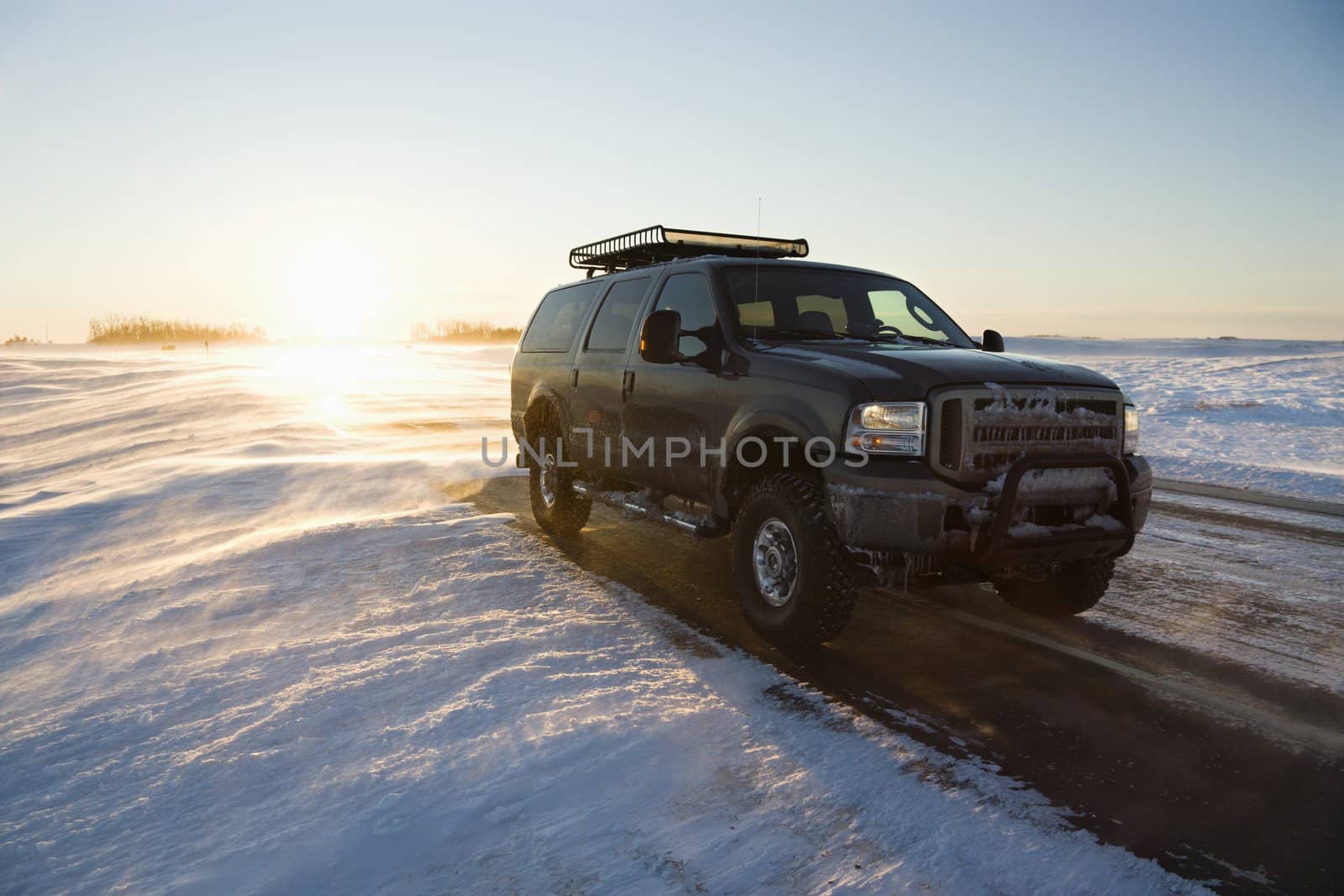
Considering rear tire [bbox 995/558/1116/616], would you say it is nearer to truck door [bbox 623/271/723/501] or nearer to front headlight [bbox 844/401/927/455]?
front headlight [bbox 844/401/927/455]

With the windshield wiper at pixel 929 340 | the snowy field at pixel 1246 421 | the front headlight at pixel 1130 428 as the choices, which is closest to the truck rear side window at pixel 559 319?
the windshield wiper at pixel 929 340

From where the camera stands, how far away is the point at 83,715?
11.9ft

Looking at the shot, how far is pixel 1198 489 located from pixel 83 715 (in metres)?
9.92

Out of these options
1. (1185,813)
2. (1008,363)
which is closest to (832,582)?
(1008,363)

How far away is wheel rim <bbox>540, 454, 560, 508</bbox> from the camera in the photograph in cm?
712

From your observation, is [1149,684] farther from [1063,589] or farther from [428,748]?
[428,748]

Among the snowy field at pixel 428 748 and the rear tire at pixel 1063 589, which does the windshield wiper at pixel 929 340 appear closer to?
the rear tire at pixel 1063 589

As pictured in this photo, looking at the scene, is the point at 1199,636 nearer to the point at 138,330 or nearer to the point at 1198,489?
the point at 1198,489

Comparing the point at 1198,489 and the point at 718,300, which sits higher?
the point at 718,300

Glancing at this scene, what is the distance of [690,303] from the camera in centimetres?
570

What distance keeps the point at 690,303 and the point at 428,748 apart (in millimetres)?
3392

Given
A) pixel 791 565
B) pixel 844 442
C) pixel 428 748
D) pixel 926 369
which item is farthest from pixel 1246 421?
pixel 428 748

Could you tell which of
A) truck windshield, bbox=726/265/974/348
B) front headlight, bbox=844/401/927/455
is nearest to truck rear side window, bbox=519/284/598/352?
truck windshield, bbox=726/265/974/348

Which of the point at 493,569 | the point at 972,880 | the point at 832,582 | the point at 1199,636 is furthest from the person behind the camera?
the point at 493,569
